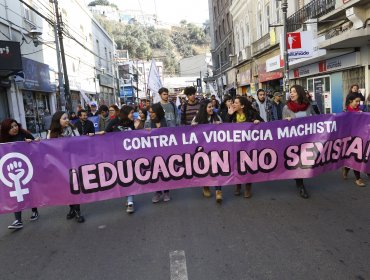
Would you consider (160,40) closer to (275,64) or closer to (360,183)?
(275,64)

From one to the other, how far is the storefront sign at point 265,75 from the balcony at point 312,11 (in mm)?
4095

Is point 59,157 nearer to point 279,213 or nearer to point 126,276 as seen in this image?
point 126,276

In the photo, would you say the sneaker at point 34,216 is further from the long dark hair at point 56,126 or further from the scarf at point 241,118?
the scarf at point 241,118

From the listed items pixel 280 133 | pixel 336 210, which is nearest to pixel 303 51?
pixel 280 133

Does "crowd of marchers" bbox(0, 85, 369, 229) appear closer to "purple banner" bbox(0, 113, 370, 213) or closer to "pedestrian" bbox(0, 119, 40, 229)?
"pedestrian" bbox(0, 119, 40, 229)

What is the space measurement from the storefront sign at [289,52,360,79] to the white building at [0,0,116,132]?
1086 cm

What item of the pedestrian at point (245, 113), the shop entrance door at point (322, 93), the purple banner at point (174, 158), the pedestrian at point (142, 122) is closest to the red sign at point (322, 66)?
the shop entrance door at point (322, 93)

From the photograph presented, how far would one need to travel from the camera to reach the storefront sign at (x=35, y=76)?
642 inches

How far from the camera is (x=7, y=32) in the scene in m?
15.3

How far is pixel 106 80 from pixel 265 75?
67.3ft

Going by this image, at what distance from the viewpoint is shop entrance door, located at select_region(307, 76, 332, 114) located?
16.1m

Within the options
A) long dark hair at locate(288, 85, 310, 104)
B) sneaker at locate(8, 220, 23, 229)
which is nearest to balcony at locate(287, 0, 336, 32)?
long dark hair at locate(288, 85, 310, 104)

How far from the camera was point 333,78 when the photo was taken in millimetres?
15539

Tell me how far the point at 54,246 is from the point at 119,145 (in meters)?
1.70
